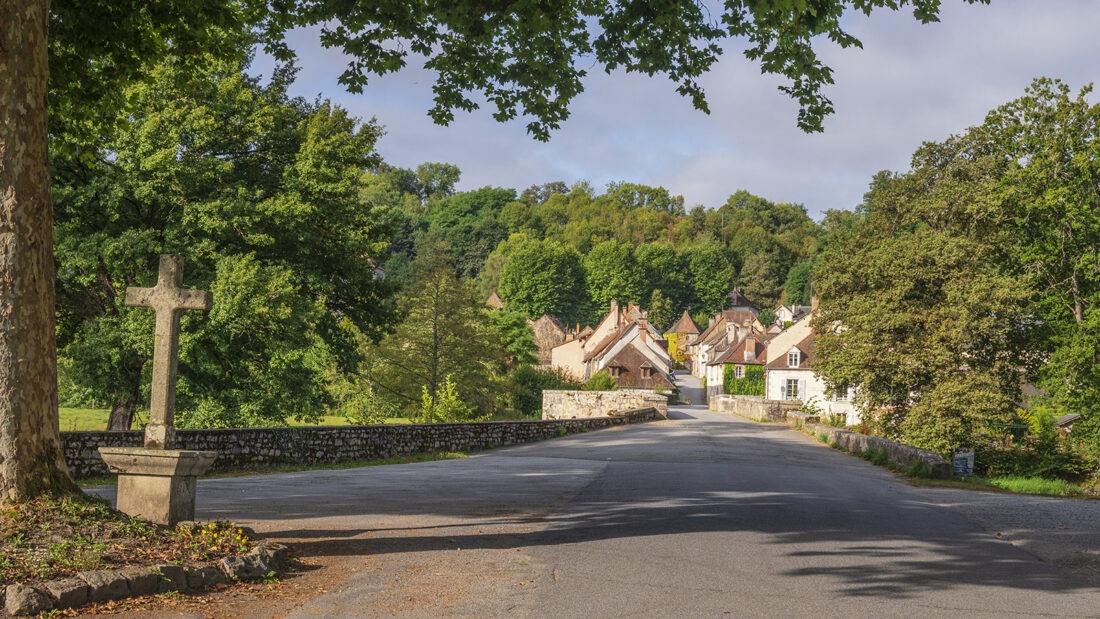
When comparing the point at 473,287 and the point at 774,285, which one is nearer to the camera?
the point at 473,287

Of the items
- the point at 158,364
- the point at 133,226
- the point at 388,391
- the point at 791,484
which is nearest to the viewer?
the point at 158,364

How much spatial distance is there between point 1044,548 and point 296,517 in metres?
9.36

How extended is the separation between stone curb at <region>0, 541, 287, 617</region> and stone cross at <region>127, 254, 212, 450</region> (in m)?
1.91

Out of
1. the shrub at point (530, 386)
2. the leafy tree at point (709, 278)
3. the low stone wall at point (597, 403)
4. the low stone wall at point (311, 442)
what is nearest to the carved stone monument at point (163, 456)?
the low stone wall at point (311, 442)

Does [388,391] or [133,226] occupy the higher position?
[133,226]

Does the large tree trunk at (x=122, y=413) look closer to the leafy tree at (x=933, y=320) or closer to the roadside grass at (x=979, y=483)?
the roadside grass at (x=979, y=483)

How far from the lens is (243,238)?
2659cm

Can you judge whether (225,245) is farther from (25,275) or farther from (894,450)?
(894,450)

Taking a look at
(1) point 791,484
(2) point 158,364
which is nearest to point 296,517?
(2) point 158,364

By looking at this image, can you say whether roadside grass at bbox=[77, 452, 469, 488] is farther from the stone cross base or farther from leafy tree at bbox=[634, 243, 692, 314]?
leafy tree at bbox=[634, 243, 692, 314]

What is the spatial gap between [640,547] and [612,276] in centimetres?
13541

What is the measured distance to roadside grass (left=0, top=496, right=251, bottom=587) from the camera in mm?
7141

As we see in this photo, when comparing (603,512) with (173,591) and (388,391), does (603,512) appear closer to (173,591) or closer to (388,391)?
(173,591)

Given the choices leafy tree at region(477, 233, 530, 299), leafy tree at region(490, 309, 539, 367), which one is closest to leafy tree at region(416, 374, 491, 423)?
leafy tree at region(490, 309, 539, 367)
